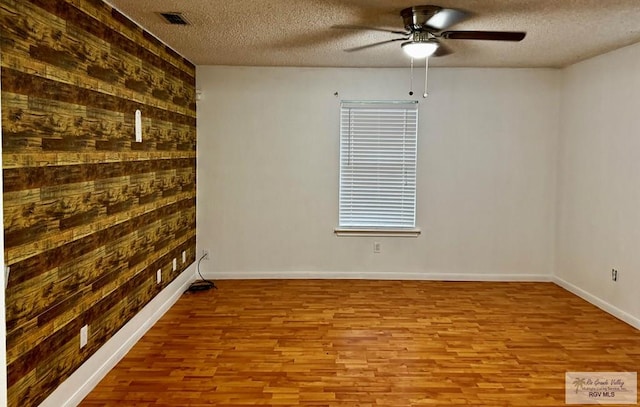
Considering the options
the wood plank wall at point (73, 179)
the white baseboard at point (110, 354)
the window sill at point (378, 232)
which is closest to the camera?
the wood plank wall at point (73, 179)

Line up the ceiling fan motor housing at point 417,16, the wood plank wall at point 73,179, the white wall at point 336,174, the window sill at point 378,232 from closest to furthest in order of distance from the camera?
the wood plank wall at point 73,179, the ceiling fan motor housing at point 417,16, the white wall at point 336,174, the window sill at point 378,232

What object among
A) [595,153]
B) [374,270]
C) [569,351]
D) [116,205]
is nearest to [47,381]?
[116,205]

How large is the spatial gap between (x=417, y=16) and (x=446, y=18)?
268mm

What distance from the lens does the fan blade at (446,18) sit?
3236mm

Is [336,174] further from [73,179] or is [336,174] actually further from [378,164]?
[73,179]

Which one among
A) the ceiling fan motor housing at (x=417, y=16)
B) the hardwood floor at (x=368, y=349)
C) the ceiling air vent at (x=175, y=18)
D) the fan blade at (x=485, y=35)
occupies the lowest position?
the hardwood floor at (x=368, y=349)

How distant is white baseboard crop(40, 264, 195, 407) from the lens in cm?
274

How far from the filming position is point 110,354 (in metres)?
3.32

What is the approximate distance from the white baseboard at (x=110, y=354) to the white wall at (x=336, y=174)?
1.21 meters

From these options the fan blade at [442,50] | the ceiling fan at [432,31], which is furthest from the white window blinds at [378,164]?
the ceiling fan at [432,31]

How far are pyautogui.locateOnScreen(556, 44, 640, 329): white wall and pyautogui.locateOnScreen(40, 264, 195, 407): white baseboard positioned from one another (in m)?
3.86

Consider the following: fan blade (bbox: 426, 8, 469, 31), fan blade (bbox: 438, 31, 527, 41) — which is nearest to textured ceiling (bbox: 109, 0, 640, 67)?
fan blade (bbox: 426, 8, 469, 31)

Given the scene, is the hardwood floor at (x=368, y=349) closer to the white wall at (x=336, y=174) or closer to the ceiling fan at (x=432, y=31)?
the white wall at (x=336, y=174)

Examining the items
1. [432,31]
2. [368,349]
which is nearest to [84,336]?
[368,349]
